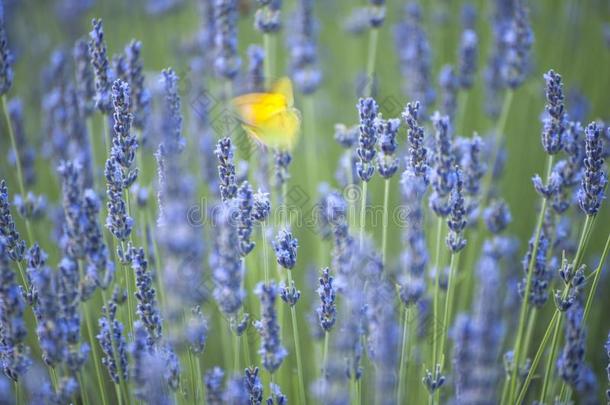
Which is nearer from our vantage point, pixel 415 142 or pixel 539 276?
pixel 415 142

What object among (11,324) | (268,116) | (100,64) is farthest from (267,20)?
(11,324)

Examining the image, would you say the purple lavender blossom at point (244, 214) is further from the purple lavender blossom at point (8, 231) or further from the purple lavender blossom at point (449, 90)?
the purple lavender blossom at point (449, 90)

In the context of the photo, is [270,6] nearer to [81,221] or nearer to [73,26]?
[81,221]

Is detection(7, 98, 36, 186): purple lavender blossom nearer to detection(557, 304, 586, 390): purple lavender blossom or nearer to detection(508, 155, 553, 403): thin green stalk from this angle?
detection(508, 155, 553, 403): thin green stalk

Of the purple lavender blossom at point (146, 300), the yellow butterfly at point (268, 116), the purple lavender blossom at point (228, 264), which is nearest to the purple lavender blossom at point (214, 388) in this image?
the purple lavender blossom at point (228, 264)

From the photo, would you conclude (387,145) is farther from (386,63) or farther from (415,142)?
(386,63)

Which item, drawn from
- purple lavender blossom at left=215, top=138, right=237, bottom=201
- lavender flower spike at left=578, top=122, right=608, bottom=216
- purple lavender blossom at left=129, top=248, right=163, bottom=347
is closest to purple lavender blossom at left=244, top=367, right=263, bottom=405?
purple lavender blossom at left=129, top=248, right=163, bottom=347
